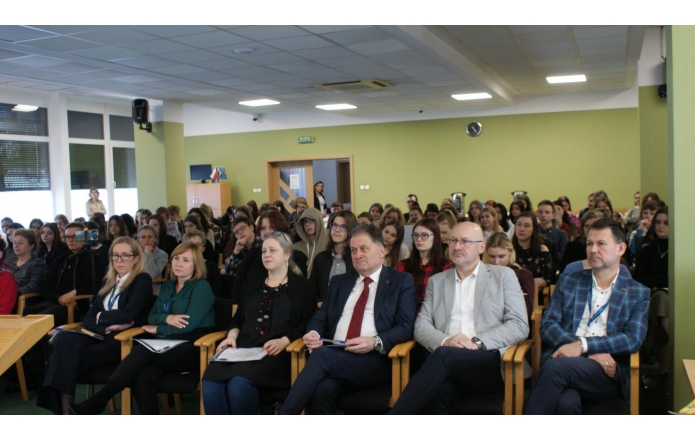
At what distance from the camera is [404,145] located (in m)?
14.2

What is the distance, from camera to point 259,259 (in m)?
4.62

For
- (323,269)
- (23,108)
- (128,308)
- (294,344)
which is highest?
(23,108)

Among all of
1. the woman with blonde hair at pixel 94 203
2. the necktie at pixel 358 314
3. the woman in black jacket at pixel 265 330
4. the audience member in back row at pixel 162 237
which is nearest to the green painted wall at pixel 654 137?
the audience member in back row at pixel 162 237

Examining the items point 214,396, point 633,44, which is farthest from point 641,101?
point 214,396

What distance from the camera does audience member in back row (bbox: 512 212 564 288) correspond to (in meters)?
5.14

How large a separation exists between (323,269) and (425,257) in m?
0.85

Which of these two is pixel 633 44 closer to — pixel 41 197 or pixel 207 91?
pixel 207 91

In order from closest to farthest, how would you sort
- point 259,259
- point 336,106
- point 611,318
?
point 611,318
point 259,259
point 336,106

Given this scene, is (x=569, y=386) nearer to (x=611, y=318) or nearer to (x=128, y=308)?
(x=611, y=318)

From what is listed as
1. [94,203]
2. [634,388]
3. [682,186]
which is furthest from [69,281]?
[94,203]

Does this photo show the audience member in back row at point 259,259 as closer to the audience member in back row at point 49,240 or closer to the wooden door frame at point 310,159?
the audience member in back row at point 49,240

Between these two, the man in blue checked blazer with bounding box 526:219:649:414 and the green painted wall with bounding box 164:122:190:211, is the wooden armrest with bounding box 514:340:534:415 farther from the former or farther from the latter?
the green painted wall with bounding box 164:122:190:211
